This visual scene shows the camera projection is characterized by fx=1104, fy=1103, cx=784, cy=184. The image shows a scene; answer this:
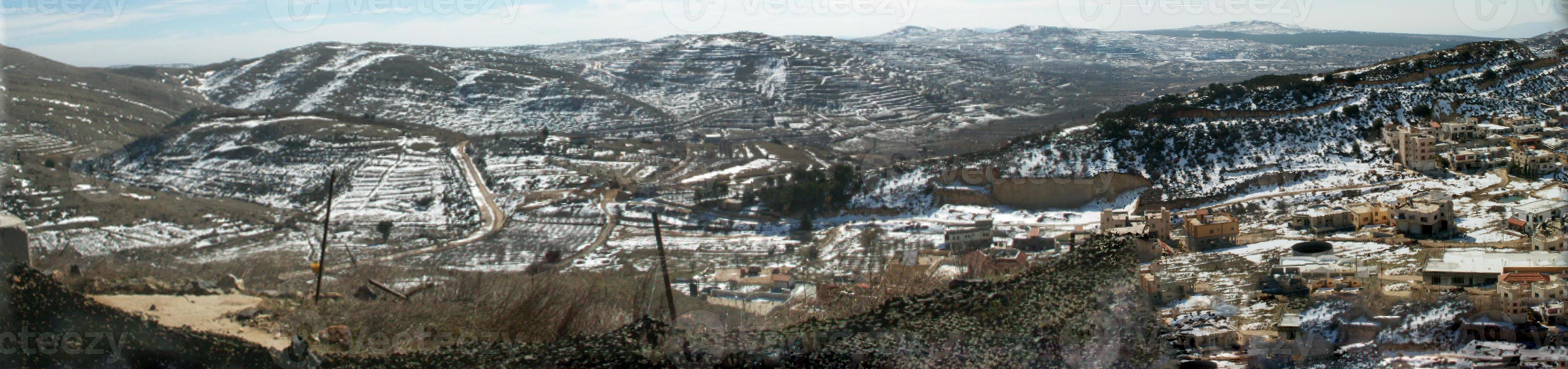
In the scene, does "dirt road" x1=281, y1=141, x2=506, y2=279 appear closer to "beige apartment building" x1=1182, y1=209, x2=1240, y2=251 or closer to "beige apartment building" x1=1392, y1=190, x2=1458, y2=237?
"beige apartment building" x1=1182, y1=209, x2=1240, y2=251

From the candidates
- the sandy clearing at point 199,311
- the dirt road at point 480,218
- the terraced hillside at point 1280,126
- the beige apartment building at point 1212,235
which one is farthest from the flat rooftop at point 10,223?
the terraced hillside at point 1280,126

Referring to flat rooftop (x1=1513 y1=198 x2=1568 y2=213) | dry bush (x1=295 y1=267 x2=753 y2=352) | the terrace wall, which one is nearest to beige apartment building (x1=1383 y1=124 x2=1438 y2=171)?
flat rooftop (x1=1513 y1=198 x2=1568 y2=213)

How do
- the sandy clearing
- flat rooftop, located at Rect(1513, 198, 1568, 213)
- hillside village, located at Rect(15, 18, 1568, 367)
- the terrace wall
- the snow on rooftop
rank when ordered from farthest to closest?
the terrace wall
flat rooftop, located at Rect(1513, 198, 1568, 213)
the snow on rooftop
hillside village, located at Rect(15, 18, 1568, 367)
the sandy clearing

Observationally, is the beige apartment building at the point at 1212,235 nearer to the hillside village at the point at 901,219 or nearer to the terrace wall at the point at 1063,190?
the hillside village at the point at 901,219

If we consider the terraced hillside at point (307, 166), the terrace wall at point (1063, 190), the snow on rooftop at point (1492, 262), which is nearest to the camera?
the snow on rooftop at point (1492, 262)

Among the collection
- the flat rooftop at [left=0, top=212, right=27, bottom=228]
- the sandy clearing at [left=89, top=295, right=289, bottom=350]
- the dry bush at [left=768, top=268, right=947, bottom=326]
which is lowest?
the dry bush at [left=768, top=268, right=947, bottom=326]

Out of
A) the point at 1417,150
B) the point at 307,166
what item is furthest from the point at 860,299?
the point at 307,166

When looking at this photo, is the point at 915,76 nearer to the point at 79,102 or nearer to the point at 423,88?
the point at 423,88
